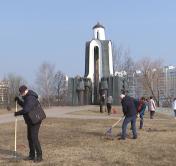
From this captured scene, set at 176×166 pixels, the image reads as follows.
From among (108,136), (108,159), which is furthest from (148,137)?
(108,159)

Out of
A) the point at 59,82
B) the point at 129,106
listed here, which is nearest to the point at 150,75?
the point at 59,82

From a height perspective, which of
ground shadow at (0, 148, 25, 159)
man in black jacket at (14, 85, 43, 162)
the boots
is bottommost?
ground shadow at (0, 148, 25, 159)

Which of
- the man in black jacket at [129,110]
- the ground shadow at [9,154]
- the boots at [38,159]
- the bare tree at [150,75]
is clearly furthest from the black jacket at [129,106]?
the bare tree at [150,75]

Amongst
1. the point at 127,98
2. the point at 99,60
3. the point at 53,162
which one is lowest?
the point at 53,162

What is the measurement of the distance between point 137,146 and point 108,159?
2.91 m

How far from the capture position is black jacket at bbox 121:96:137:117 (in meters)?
17.2

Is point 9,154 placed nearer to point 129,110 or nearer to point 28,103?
point 28,103

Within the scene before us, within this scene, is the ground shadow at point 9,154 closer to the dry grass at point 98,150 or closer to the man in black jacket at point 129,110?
the dry grass at point 98,150

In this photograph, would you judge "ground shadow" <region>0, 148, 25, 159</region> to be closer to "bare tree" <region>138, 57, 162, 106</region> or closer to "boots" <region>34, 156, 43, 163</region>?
"boots" <region>34, 156, 43, 163</region>

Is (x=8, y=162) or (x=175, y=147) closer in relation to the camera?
(x=8, y=162)

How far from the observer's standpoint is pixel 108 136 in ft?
59.2

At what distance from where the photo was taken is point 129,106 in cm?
1725

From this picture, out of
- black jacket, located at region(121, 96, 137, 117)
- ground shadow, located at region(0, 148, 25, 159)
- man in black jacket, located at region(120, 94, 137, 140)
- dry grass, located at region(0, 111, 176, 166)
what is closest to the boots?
dry grass, located at region(0, 111, 176, 166)

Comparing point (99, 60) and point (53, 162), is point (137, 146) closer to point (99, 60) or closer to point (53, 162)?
point (53, 162)
